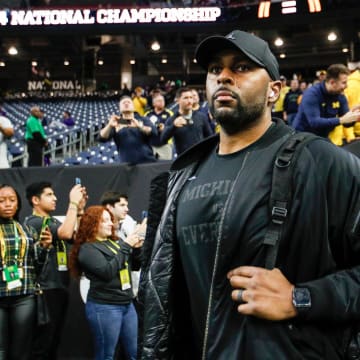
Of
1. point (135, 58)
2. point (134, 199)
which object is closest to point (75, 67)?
point (135, 58)

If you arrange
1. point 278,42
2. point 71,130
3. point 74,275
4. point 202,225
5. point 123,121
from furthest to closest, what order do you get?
point 278,42, point 71,130, point 123,121, point 74,275, point 202,225

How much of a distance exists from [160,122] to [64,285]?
3.75 metres

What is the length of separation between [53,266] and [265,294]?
404cm

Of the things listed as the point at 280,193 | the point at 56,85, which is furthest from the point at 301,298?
the point at 56,85

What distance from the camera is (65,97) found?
28.5 meters

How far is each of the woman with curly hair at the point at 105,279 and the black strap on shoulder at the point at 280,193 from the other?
3.12 meters

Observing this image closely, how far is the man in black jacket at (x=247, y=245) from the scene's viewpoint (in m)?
1.49

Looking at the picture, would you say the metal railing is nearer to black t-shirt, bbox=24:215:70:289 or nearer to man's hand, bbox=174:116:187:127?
man's hand, bbox=174:116:187:127

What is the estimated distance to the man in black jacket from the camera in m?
1.49

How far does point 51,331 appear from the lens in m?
5.18

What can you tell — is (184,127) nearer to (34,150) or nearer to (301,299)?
(34,150)

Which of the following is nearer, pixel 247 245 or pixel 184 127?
pixel 247 245

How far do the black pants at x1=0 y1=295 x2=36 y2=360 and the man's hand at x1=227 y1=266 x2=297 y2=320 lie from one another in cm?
344

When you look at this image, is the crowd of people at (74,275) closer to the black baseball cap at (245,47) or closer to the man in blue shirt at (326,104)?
the man in blue shirt at (326,104)
